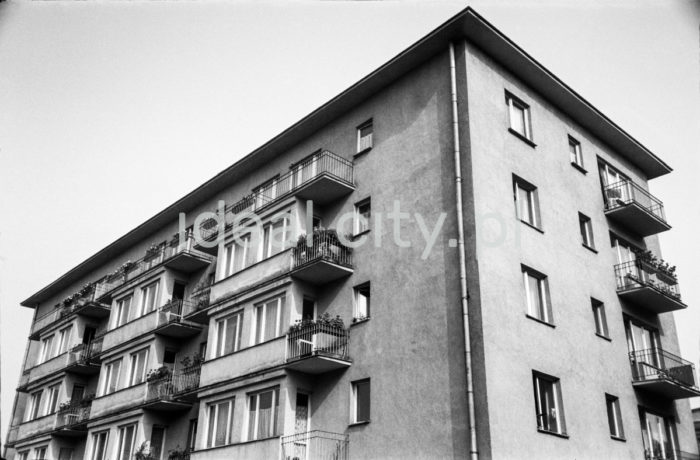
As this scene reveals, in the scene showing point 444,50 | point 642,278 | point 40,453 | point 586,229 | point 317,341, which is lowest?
point 40,453

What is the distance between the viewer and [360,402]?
2186cm

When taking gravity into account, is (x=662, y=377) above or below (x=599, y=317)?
below

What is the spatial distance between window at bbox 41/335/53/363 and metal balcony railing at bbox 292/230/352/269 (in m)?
25.7

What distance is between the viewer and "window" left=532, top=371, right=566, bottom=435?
65.7 ft

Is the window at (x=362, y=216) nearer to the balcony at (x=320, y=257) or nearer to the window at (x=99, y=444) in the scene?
the balcony at (x=320, y=257)

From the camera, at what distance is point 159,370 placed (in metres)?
30.1

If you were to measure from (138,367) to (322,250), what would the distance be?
1405 centimetres

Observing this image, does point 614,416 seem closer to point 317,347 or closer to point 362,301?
point 362,301

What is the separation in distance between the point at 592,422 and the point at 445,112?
11.4 m

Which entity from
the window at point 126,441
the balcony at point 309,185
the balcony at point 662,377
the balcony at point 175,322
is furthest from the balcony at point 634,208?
the window at point 126,441

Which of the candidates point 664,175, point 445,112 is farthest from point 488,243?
point 664,175

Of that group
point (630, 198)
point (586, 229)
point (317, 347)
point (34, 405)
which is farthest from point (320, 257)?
point (34, 405)

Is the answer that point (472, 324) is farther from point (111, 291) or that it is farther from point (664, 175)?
point (111, 291)

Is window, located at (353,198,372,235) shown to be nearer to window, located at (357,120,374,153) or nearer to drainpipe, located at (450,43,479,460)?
window, located at (357,120,374,153)
